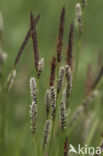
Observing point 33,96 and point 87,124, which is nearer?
point 33,96

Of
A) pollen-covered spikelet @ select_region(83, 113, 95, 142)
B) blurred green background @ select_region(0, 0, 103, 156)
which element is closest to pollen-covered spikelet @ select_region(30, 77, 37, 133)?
pollen-covered spikelet @ select_region(83, 113, 95, 142)

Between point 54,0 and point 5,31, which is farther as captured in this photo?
point 54,0

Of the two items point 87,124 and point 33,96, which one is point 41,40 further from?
point 33,96

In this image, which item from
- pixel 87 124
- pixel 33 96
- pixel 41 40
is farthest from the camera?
pixel 41 40

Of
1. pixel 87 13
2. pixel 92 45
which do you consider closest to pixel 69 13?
pixel 87 13

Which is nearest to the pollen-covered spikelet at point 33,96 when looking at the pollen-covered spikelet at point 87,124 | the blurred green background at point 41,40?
the pollen-covered spikelet at point 87,124

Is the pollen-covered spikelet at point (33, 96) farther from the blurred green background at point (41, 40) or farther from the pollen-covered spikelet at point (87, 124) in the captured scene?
the blurred green background at point (41, 40)

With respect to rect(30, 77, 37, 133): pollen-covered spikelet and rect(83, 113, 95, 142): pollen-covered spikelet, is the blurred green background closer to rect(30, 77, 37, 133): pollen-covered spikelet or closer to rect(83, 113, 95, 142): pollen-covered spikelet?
rect(83, 113, 95, 142): pollen-covered spikelet

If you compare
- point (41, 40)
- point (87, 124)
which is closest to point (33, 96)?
point (87, 124)

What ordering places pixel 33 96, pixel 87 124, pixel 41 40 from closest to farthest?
1. pixel 33 96
2. pixel 87 124
3. pixel 41 40

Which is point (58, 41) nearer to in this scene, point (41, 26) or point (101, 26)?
point (41, 26)

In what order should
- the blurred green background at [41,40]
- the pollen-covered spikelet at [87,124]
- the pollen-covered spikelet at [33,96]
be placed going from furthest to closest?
the blurred green background at [41,40]
the pollen-covered spikelet at [87,124]
the pollen-covered spikelet at [33,96]
